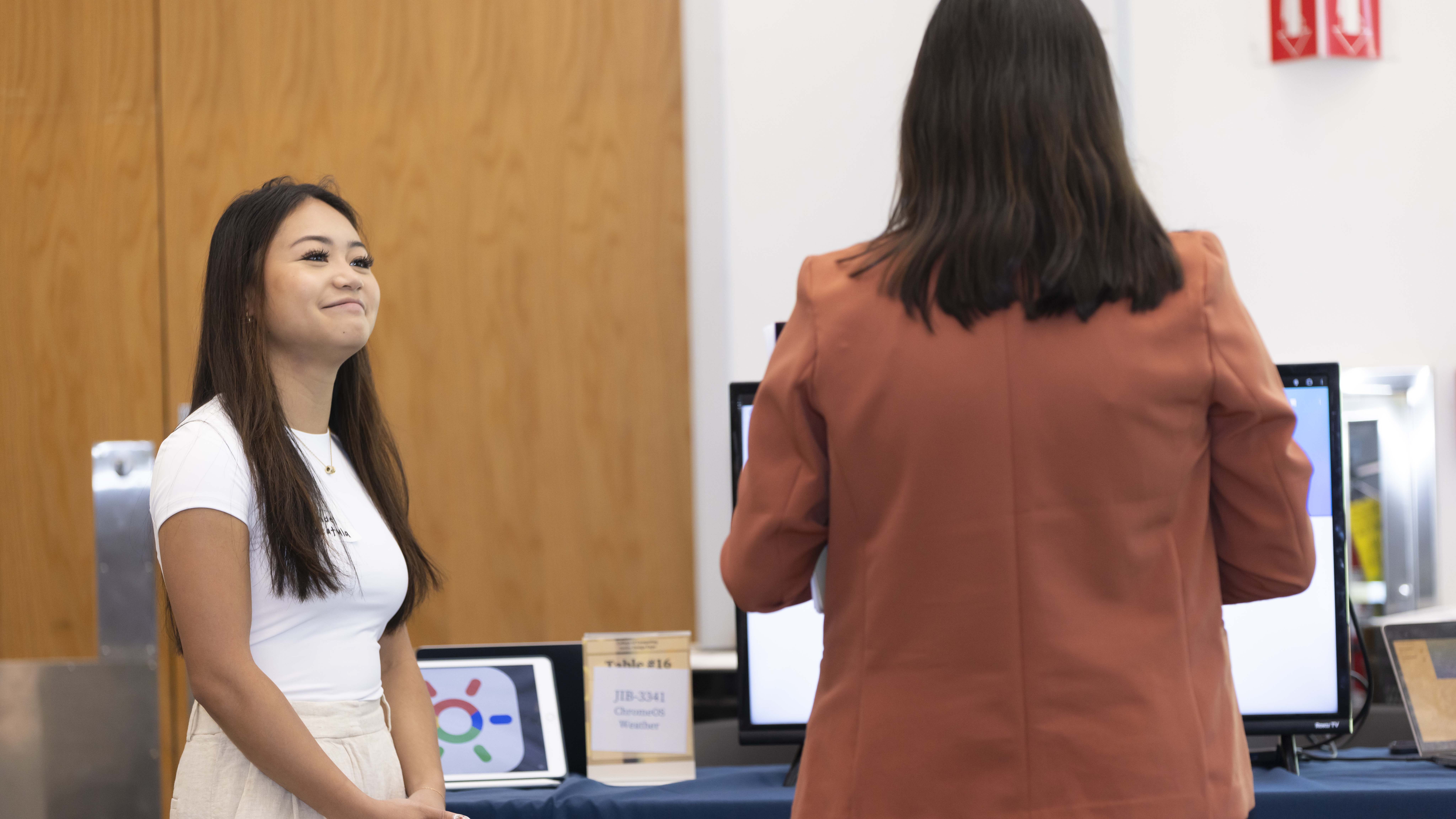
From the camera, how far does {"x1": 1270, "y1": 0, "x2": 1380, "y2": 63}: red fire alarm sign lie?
233 cm

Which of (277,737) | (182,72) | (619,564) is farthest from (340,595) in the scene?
(182,72)

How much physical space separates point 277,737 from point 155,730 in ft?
5.26

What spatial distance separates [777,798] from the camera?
1.82m

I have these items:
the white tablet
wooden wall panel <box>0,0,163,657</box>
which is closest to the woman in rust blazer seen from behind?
the white tablet

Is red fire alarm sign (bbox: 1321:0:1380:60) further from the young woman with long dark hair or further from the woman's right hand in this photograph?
the woman's right hand

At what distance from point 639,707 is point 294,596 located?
826mm

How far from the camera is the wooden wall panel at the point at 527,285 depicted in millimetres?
2664

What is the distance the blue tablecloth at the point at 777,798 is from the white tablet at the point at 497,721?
50 millimetres

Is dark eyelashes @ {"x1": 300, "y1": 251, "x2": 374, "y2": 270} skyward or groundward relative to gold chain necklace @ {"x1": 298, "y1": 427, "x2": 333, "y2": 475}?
skyward

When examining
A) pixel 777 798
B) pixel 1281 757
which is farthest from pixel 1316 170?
pixel 777 798

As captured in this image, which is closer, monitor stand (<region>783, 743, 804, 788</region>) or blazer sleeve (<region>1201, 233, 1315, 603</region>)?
blazer sleeve (<region>1201, 233, 1315, 603</region>)

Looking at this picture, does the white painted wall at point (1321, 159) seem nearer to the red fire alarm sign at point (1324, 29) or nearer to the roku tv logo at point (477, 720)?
the red fire alarm sign at point (1324, 29)

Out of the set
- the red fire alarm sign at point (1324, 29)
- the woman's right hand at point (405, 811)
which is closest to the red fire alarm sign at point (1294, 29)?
the red fire alarm sign at point (1324, 29)

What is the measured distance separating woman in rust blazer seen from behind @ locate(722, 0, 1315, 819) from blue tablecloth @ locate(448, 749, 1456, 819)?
81 centimetres
